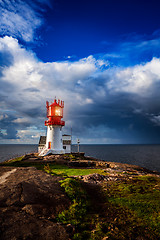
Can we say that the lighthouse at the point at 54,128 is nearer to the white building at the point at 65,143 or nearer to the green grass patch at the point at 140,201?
the white building at the point at 65,143

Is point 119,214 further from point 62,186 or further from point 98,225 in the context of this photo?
point 62,186

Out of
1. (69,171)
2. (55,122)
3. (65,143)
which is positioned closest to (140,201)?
(69,171)

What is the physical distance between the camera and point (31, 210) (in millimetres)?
7590

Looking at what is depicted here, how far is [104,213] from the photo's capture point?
8.38 metres

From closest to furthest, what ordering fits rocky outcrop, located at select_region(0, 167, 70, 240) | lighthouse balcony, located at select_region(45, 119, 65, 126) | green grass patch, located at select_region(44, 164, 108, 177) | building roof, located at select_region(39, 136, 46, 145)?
rocky outcrop, located at select_region(0, 167, 70, 240) → green grass patch, located at select_region(44, 164, 108, 177) → lighthouse balcony, located at select_region(45, 119, 65, 126) → building roof, located at select_region(39, 136, 46, 145)

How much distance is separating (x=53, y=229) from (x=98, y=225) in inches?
90.2

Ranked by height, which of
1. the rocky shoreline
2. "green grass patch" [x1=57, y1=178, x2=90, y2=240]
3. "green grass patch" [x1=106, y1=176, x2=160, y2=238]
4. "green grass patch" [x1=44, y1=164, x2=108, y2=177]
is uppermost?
the rocky shoreline

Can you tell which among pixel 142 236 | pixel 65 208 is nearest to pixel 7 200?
pixel 65 208

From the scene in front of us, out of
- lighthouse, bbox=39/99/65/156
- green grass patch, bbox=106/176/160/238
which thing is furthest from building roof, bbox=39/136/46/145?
green grass patch, bbox=106/176/160/238

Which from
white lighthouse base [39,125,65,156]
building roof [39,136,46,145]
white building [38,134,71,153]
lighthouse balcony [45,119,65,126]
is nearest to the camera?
lighthouse balcony [45,119,65,126]

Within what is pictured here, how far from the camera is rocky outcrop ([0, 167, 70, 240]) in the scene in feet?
19.6

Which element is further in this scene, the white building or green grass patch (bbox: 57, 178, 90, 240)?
the white building

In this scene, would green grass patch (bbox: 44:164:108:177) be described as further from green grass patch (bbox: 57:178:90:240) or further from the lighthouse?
the lighthouse

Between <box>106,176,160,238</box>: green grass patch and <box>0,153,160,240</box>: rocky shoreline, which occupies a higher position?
<box>0,153,160,240</box>: rocky shoreline
